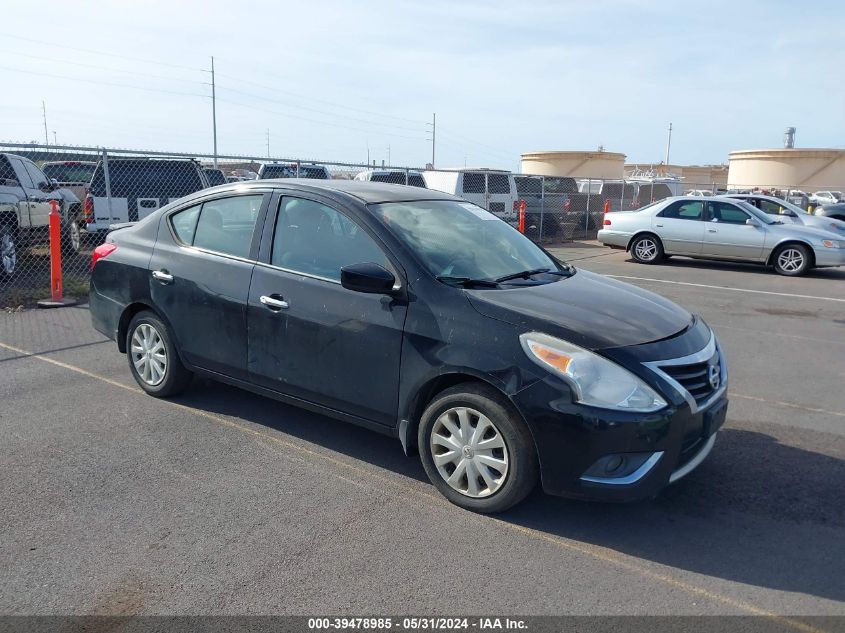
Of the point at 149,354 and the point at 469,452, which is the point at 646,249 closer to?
the point at 149,354

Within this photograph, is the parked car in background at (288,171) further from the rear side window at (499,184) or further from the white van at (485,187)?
the rear side window at (499,184)

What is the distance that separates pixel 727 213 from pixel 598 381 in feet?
40.1

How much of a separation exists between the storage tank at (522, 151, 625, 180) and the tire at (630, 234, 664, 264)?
102 feet

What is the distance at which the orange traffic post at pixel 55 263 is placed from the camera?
28.3ft

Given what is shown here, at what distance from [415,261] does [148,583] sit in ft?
6.79

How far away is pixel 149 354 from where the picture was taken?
532cm

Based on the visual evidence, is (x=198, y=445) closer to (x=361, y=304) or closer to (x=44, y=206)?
(x=361, y=304)

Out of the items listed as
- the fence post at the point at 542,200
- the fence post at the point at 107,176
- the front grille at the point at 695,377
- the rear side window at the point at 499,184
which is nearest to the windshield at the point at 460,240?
the front grille at the point at 695,377

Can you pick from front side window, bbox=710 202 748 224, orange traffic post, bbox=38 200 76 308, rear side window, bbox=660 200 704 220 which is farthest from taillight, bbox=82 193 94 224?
front side window, bbox=710 202 748 224

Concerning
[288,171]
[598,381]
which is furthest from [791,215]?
[598,381]

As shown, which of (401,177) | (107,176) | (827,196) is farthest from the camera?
(827,196)

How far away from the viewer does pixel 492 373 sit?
11.7 feet

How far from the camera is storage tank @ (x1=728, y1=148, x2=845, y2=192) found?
4209cm

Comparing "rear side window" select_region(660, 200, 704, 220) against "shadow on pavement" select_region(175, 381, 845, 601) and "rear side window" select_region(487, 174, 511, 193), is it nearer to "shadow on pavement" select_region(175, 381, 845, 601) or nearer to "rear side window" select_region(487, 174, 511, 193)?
"rear side window" select_region(487, 174, 511, 193)
